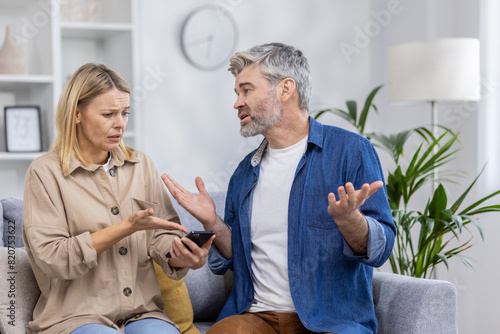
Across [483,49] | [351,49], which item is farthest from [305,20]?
[483,49]

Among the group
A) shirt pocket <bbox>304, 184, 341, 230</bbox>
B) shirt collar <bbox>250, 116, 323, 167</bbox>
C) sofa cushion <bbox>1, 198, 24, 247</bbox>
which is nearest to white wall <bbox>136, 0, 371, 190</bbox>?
sofa cushion <bbox>1, 198, 24, 247</bbox>

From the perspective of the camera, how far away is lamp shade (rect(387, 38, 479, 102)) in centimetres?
287

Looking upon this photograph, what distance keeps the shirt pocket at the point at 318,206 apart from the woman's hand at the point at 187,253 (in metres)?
0.31

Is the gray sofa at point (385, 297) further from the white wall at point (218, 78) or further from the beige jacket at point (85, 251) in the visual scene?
the white wall at point (218, 78)

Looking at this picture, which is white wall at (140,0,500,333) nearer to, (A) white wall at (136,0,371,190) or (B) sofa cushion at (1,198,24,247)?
(A) white wall at (136,0,371,190)

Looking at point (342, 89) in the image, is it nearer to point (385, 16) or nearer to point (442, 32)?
point (385, 16)

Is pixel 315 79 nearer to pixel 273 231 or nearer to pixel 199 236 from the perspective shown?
pixel 273 231

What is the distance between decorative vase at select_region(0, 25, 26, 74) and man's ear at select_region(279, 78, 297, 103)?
75.4 inches

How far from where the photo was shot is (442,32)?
11.9 ft

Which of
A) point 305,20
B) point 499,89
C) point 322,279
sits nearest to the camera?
point 322,279

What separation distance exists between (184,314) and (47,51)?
1.87 meters

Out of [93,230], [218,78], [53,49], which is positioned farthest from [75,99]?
[218,78]

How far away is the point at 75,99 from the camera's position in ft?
5.69

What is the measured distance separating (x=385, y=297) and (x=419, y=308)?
0.15 metres
